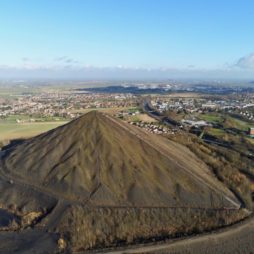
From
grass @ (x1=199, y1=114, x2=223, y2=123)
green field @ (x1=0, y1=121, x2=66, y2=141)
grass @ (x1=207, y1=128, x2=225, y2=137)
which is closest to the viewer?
green field @ (x1=0, y1=121, x2=66, y2=141)

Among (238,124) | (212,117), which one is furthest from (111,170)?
(212,117)

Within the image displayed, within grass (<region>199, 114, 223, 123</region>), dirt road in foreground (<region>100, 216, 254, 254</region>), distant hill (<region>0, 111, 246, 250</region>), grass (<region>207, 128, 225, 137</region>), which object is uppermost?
distant hill (<region>0, 111, 246, 250</region>)

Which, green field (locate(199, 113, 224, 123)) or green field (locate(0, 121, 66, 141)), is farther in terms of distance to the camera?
green field (locate(199, 113, 224, 123))

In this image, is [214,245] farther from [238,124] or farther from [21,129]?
[238,124]

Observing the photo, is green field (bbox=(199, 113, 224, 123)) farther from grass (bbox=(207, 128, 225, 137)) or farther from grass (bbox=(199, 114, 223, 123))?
grass (bbox=(207, 128, 225, 137))

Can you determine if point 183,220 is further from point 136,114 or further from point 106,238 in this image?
point 136,114

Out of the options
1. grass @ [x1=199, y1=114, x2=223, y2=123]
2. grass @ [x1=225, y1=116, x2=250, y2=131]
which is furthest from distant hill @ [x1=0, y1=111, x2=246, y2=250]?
grass @ [x1=199, y1=114, x2=223, y2=123]

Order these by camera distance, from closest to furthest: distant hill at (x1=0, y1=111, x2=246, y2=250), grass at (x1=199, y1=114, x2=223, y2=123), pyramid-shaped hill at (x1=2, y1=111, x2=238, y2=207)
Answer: distant hill at (x1=0, y1=111, x2=246, y2=250), pyramid-shaped hill at (x1=2, y1=111, x2=238, y2=207), grass at (x1=199, y1=114, x2=223, y2=123)

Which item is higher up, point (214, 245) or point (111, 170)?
point (111, 170)
